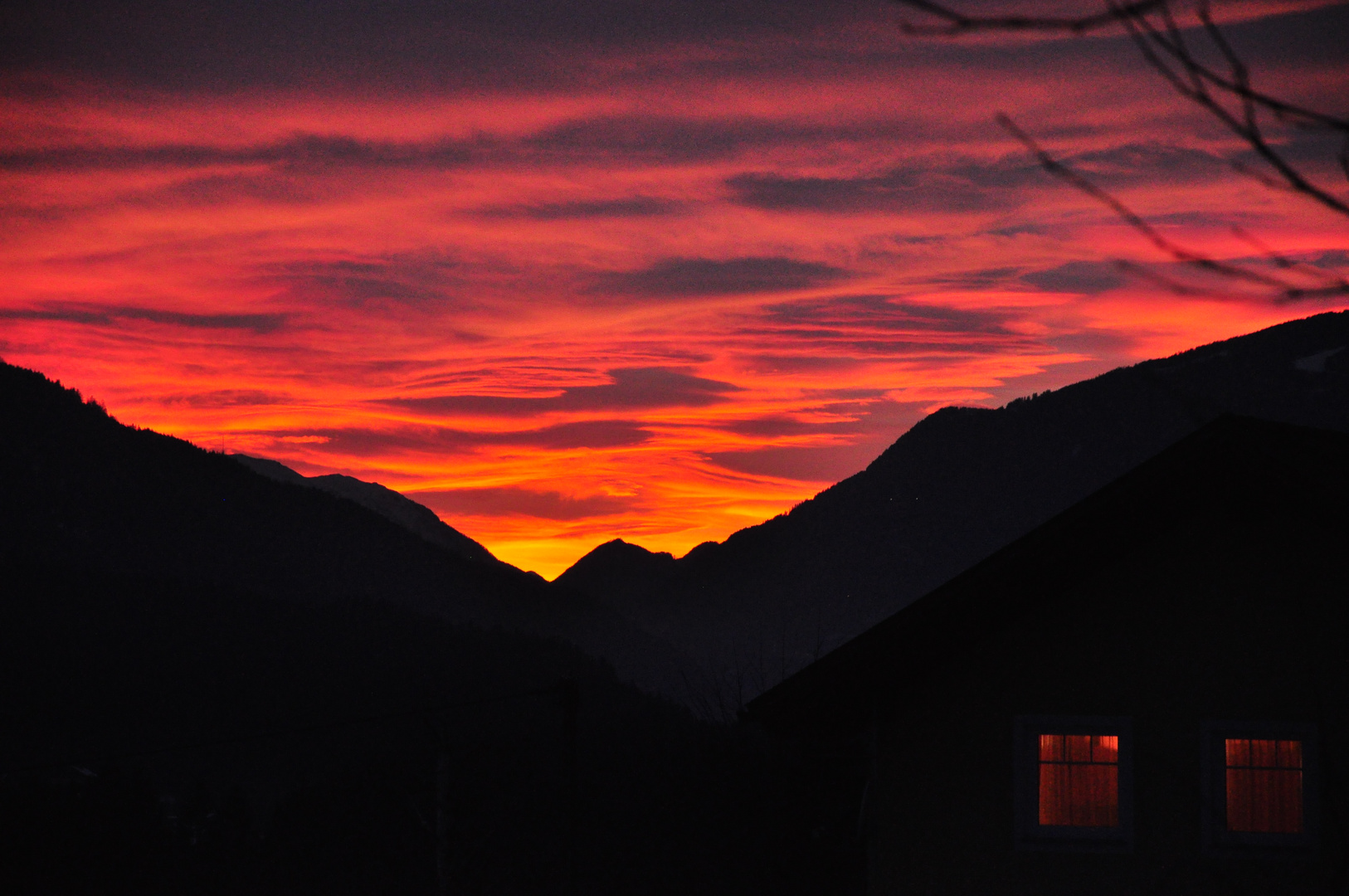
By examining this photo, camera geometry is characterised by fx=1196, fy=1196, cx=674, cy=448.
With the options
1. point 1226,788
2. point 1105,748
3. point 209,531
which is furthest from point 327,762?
point 1226,788

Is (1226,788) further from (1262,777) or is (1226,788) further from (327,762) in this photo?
(327,762)

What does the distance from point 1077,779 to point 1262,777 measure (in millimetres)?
1479

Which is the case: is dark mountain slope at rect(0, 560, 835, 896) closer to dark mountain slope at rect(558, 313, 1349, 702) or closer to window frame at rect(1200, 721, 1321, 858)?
window frame at rect(1200, 721, 1321, 858)

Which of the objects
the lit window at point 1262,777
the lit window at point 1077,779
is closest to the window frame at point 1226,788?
the lit window at point 1262,777

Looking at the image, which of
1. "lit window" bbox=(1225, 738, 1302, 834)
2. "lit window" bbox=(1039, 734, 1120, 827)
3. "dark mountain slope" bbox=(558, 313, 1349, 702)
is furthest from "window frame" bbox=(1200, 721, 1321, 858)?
"dark mountain slope" bbox=(558, 313, 1349, 702)

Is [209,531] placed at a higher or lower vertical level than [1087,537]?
higher

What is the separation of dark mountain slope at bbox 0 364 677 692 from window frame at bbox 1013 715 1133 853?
4764 inches

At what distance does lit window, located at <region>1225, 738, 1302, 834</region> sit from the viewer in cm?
984

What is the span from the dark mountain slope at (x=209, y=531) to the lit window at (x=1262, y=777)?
400 feet

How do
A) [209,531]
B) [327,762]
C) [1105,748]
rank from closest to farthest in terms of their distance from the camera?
[1105,748] < [327,762] < [209,531]

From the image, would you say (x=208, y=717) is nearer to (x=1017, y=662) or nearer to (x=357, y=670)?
(x=357, y=670)

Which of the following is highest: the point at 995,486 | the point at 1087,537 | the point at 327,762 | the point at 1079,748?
the point at 995,486

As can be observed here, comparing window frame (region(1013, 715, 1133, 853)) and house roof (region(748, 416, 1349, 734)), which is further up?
house roof (region(748, 416, 1349, 734))

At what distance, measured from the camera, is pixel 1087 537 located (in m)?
9.61
